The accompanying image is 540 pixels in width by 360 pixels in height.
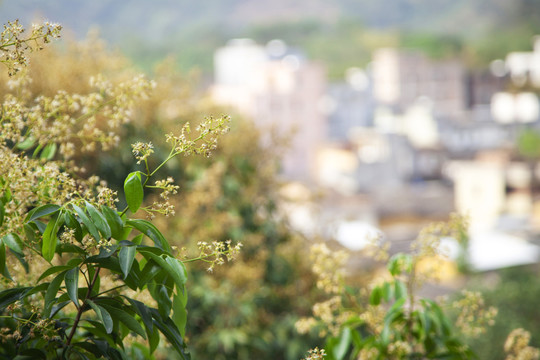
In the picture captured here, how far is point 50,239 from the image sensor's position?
46cm

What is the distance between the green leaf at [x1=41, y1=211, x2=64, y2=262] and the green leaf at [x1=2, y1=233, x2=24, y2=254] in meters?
0.03

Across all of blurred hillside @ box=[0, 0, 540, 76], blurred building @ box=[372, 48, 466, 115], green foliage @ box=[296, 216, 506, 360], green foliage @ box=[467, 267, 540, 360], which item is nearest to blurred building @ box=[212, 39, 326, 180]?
blurred hillside @ box=[0, 0, 540, 76]

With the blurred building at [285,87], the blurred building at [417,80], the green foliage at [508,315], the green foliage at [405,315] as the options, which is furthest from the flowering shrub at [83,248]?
the blurred building at [417,80]

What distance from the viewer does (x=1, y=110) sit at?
0.53 m

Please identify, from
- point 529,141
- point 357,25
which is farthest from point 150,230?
point 357,25

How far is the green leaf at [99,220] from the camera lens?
1.45 feet

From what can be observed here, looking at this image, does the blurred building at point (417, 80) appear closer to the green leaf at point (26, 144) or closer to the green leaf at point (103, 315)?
the green leaf at point (26, 144)

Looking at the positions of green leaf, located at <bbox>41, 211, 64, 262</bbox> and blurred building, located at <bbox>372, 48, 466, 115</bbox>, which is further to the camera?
blurred building, located at <bbox>372, 48, 466, 115</bbox>

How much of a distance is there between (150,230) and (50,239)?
2.8 inches

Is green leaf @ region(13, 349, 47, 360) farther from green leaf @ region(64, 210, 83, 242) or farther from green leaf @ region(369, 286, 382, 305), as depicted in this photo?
green leaf @ region(369, 286, 382, 305)

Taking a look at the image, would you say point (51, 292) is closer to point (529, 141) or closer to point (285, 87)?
point (285, 87)

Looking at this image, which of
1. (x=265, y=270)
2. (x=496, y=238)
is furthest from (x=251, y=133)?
(x=496, y=238)

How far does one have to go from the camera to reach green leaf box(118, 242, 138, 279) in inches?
17.3

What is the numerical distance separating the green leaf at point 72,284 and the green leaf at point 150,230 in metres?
0.05
